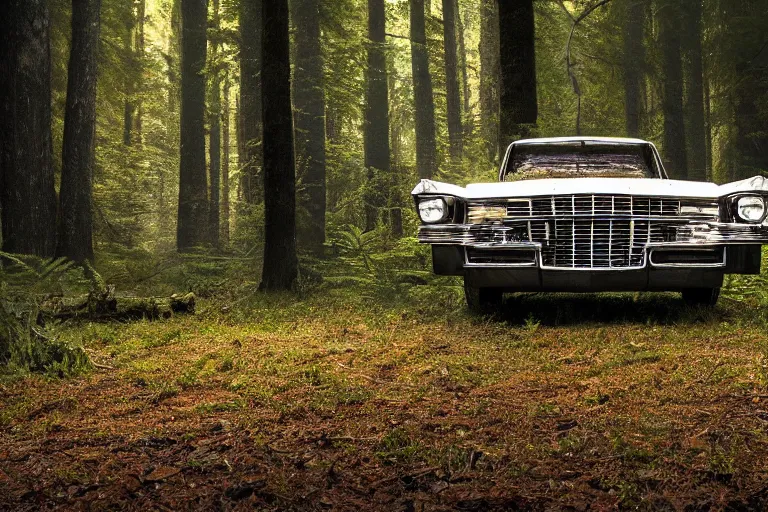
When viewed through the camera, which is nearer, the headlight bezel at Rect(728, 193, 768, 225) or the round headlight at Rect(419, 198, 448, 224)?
the headlight bezel at Rect(728, 193, 768, 225)

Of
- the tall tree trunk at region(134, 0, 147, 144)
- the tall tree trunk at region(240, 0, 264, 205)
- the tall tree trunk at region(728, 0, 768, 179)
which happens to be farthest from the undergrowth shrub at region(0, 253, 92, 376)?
the tall tree trunk at region(134, 0, 147, 144)

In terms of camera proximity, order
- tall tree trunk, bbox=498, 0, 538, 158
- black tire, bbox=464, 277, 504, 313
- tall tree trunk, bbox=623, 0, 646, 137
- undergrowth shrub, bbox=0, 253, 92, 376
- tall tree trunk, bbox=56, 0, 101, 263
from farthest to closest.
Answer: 1. tall tree trunk, bbox=623, 0, 646, 137
2. tall tree trunk, bbox=56, 0, 101, 263
3. tall tree trunk, bbox=498, 0, 538, 158
4. black tire, bbox=464, 277, 504, 313
5. undergrowth shrub, bbox=0, 253, 92, 376

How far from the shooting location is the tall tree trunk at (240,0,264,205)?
15.5m

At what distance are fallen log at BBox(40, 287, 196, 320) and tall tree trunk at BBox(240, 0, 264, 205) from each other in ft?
22.8

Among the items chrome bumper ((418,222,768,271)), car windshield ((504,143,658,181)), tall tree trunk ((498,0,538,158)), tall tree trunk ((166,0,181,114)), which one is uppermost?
tall tree trunk ((166,0,181,114))

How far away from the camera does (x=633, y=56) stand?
21.5 meters

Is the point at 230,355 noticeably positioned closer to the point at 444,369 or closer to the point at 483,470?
the point at 444,369

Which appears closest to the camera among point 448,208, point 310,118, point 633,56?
point 448,208

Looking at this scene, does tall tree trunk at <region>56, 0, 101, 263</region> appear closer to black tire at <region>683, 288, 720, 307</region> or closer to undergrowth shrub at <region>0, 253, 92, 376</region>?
undergrowth shrub at <region>0, 253, 92, 376</region>

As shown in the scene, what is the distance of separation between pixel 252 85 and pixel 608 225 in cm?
1118

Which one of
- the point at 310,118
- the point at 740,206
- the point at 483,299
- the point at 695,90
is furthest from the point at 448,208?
the point at 695,90

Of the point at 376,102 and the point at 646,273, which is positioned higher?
the point at 376,102

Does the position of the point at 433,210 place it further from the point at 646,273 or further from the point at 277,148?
the point at 277,148

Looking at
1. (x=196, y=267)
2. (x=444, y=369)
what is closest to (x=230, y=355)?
(x=444, y=369)
